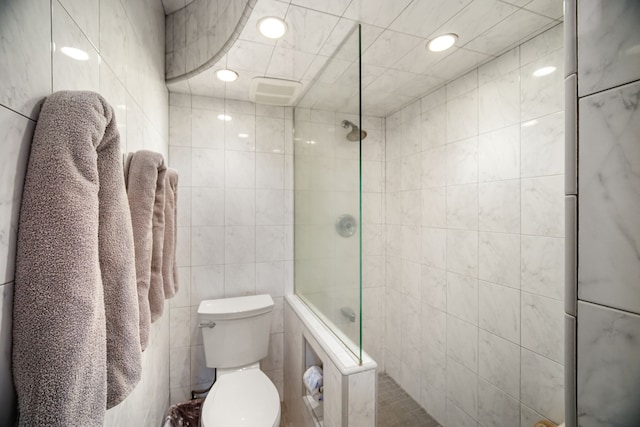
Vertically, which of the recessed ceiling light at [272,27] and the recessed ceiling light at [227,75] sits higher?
the recessed ceiling light at [272,27]

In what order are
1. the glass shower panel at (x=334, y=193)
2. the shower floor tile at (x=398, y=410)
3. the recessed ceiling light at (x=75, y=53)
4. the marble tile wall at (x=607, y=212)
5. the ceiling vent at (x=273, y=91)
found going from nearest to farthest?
the marble tile wall at (x=607, y=212), the recessed ceiling light at (x=75, y=53), the glass shower panel at (x=334, y=193), the ceiling vent at (x=273, y=91), the shower floor tile at (x=398, y=410)

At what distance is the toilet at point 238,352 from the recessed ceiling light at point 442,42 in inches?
69.9

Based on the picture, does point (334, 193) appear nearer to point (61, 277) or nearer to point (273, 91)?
point (273, 91)

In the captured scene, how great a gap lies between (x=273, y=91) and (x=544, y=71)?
1451 mm

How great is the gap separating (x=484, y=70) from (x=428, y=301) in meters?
1.48

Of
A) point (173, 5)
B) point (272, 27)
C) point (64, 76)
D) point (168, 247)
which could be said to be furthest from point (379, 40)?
point (168, 247)

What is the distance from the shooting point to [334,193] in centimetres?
136

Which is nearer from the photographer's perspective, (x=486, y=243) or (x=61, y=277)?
(x=61, y=277)

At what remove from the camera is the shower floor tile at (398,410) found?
1806 millimetres

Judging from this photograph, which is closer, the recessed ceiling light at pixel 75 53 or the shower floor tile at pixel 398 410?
the recessed ceiling light at pixel 75 53

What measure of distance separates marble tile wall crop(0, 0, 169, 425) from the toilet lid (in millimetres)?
288

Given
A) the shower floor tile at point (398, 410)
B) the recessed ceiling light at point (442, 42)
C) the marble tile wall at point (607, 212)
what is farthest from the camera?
the shower floor tile at point (398, 410)

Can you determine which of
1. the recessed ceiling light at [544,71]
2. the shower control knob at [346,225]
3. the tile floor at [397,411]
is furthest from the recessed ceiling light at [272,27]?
the tile floor at [397,411]

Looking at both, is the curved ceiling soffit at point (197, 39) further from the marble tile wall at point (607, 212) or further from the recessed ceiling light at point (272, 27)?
the marble tile wall at point (607, 212)
